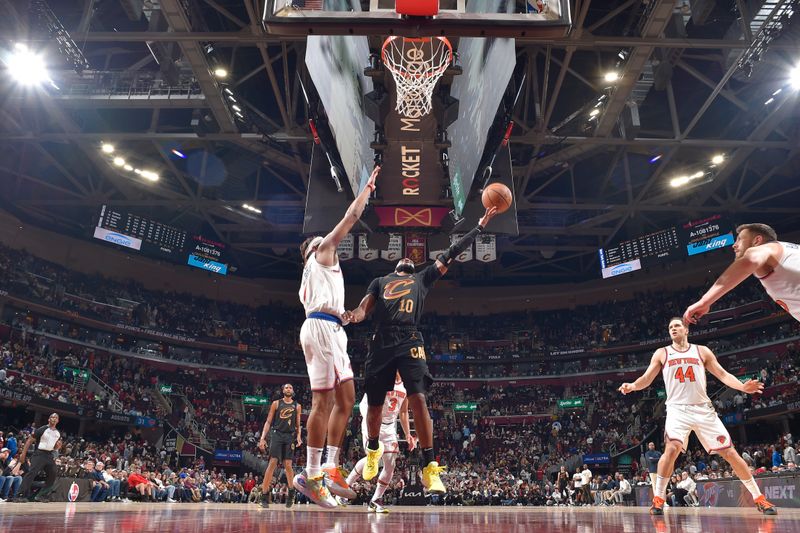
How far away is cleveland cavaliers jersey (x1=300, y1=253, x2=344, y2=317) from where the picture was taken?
511 centimetres

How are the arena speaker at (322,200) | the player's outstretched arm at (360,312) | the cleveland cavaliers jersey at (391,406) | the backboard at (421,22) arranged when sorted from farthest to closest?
the arena speaker at (322,200) → the cleveland cavaliers jersey at (391,406) → the player's outstretched arm at (360,312) → the backboard at (421,22)

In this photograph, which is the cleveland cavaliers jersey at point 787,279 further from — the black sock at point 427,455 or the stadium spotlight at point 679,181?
the stadium spotlight at point 679,181

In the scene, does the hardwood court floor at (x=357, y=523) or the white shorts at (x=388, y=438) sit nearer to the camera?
the hardwood court floor at (x=357, y=523)

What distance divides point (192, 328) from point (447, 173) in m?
22.2

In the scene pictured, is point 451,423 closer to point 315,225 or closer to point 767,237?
point 315,225

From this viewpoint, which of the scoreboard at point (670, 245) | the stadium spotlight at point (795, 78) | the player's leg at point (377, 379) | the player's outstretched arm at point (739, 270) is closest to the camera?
the player's outstretched arm at point (739, 270)

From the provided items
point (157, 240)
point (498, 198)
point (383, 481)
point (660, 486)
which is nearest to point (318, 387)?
point (383, 481)

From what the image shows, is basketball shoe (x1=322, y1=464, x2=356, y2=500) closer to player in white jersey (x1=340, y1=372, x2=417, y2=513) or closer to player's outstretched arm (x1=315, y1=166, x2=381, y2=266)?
player in white jersey (x1=340, y1=372, x2=417, y2=513)

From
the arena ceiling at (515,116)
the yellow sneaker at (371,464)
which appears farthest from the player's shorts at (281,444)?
the arena ceiling at (515,116)

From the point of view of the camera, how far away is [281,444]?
30.7ft

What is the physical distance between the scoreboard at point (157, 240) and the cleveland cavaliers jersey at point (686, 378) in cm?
2149

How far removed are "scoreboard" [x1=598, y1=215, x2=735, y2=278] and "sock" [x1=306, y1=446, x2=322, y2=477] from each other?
21.7 metres

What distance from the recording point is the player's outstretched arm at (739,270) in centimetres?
393

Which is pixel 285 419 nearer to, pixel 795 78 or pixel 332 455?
pixel 332 455
